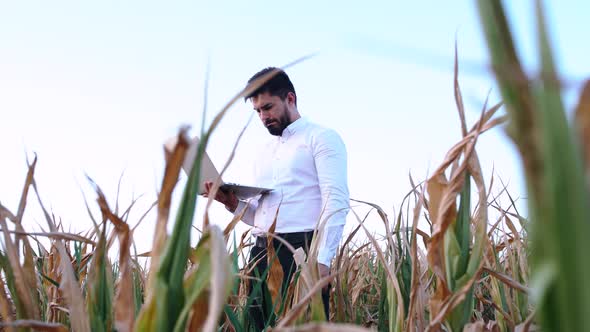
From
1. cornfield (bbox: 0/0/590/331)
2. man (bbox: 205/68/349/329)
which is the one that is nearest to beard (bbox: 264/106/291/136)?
man (bbox: 205/68/349/329)

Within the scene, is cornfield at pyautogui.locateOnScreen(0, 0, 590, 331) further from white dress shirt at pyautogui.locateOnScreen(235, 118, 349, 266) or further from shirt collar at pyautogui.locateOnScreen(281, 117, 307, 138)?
shirt collar at pyautogui.locateOnScreen(281, 117, 307, 138)

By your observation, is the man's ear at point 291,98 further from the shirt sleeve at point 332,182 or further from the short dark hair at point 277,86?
the shirt sleeve at point 332,182

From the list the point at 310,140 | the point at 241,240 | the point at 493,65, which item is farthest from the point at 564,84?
the point at 310,140

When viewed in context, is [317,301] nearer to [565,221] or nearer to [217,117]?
[217,117]

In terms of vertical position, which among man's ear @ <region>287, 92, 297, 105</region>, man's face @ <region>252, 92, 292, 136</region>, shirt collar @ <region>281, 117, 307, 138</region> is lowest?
shirt collar @ <region>281, 117, 307, 138</region>

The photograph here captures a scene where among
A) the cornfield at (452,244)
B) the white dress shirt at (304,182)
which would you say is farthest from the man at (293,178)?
the cornfield at (452,244)

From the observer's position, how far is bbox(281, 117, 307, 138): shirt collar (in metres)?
2.56

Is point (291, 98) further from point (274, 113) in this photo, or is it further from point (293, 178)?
point (293, 178)

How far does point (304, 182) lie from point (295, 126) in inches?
9.9

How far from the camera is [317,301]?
2.17 feet

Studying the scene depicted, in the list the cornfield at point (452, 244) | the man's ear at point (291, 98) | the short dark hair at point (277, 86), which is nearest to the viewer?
the cornfield at point (452, 244)

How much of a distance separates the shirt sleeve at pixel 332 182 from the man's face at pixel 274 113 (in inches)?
10.5

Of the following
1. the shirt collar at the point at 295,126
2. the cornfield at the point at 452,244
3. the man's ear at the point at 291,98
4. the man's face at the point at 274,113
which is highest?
the man's ear at the point at 291,98

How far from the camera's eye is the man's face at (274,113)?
8.51 feet
